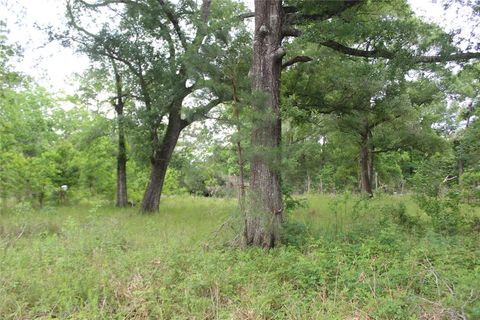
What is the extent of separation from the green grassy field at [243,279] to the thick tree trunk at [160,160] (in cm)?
626

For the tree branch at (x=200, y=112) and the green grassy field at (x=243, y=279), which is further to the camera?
the tree branch at (x=200, y=112)

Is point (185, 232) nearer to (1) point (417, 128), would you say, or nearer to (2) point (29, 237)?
(2) point (29, 237)

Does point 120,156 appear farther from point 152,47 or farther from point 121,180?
point 152,47

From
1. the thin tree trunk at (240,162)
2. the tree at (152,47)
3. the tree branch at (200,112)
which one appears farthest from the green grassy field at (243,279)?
the tree at (152,47)

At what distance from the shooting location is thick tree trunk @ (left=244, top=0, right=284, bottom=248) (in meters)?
6.80

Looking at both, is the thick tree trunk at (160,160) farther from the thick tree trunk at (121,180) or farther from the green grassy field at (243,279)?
the green grassy field at (243,279)

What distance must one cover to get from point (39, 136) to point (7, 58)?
4.70 metres

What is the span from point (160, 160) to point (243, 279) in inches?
362

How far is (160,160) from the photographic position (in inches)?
535

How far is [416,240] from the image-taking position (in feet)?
22.7

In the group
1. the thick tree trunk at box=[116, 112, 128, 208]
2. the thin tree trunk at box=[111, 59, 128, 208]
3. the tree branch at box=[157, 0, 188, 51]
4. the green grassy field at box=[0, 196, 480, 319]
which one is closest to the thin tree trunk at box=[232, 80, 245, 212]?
the green grassy field at box=[0, 196, 480, 319]

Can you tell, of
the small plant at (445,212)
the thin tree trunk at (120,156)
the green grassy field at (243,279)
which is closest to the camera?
the green grassy field at (243,279)

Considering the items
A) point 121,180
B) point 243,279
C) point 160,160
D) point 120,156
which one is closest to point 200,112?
point 243,279

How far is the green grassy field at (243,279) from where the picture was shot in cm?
413
